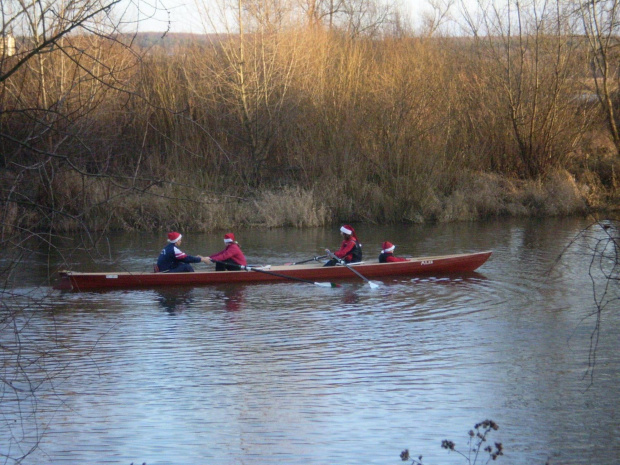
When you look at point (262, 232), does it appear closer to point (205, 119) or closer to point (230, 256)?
point (205, 119)

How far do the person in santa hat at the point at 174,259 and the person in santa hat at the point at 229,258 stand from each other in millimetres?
318

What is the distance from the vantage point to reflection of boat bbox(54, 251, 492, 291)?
1358 cm

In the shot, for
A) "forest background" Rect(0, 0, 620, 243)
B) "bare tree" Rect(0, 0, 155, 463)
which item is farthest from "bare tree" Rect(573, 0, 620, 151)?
"bare tree" Rect(0, 0, 155, 463)

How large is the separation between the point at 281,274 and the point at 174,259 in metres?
2.01

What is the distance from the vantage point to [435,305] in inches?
481

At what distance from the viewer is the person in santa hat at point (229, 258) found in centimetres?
1417

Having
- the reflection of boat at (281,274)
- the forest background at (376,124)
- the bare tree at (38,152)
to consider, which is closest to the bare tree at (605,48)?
the forest background at (376,124)

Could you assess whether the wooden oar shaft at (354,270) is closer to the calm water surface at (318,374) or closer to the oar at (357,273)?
the oar at (357,273)

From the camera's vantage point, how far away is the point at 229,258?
14.2 m

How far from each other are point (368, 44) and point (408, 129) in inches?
252

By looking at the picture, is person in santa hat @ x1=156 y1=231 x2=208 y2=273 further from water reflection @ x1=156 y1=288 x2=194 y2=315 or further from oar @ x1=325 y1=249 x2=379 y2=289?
oar @ x1=325 y1=249 x2=379 y2=289

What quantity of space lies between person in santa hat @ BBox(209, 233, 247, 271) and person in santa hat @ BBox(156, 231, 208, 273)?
1.04ft

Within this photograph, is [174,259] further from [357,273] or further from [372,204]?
[372,204]

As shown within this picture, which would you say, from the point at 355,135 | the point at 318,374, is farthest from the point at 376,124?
the point at 318,374
